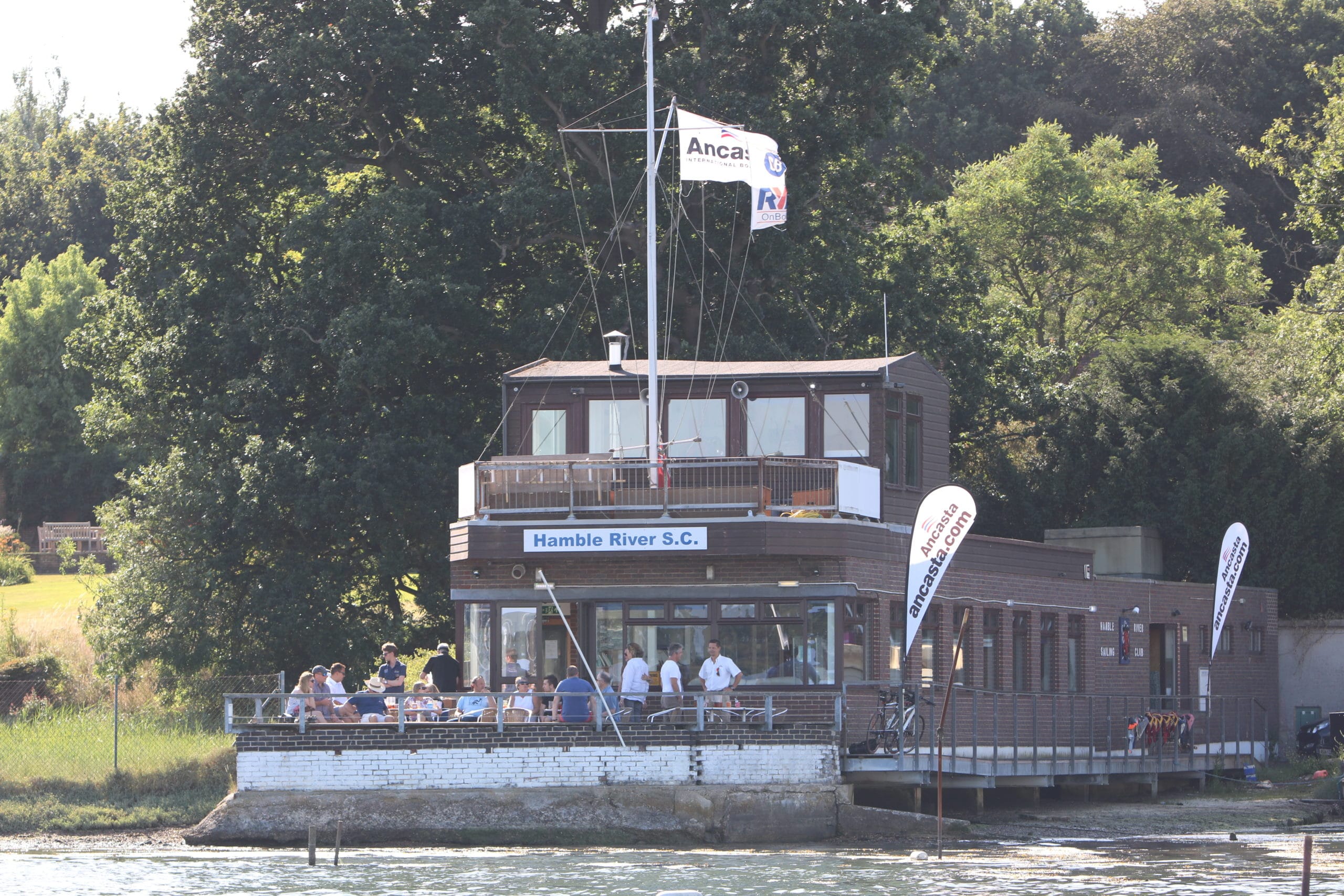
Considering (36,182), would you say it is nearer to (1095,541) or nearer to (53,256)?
(53,256)

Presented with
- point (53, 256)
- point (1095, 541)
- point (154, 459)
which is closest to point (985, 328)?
point (1095, 541)

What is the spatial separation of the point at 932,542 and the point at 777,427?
17.9ft

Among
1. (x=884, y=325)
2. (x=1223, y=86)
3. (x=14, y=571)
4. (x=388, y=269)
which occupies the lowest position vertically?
(x=14, y=571)

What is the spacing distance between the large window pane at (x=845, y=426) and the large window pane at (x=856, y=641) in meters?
2.89

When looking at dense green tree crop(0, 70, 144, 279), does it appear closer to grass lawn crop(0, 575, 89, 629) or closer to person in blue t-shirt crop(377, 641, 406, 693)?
grass lawn crop(0, 575, 89, 629)

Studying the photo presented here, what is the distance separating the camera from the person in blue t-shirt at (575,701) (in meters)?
26.9

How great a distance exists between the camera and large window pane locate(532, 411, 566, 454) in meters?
32.2

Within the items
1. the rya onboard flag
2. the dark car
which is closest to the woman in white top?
the rya onboard flag

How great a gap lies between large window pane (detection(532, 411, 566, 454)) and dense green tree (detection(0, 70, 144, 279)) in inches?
2209

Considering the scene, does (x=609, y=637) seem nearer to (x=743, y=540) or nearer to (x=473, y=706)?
(x=743, y=540)

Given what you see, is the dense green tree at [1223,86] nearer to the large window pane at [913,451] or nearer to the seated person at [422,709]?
the large window pane at [913,451]

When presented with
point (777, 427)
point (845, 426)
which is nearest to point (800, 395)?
point (777, 427)

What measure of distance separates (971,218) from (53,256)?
5010cm

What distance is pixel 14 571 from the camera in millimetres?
62344
